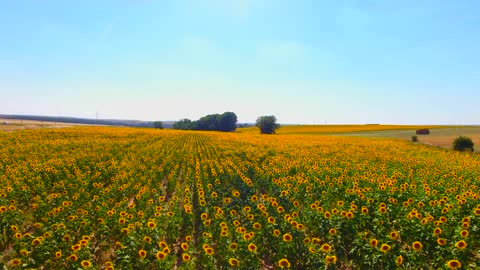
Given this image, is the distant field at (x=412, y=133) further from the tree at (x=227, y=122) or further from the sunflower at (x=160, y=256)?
the sunflower at (x=160, y=256)

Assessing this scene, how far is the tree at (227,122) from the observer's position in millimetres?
109938

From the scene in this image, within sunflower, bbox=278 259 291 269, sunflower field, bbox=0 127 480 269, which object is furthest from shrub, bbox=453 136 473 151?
sunflower, bbox=278 259 291 269

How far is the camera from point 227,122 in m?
110

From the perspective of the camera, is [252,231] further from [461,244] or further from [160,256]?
[461,244]

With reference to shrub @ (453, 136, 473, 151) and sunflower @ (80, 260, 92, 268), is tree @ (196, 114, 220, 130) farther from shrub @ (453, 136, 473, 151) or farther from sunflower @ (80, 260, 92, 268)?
sunflower @ (80, 260, 92, 268)

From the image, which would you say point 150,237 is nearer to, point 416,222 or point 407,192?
point 416,222

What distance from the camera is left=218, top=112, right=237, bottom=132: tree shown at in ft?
361

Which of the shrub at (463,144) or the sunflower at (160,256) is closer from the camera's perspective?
the sunflower at (160,256)

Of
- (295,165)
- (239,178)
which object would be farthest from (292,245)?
(295,165)

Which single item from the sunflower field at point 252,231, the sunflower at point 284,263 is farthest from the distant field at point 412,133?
the sunflower at point 284,263

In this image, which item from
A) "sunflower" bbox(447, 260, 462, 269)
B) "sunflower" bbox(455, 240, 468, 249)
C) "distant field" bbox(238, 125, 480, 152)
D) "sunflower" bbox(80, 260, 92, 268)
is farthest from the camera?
"distant field" bbox(238, 125, 480, 152)

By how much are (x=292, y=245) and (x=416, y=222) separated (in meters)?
3.05

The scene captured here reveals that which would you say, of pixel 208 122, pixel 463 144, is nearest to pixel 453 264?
pixel 463 144

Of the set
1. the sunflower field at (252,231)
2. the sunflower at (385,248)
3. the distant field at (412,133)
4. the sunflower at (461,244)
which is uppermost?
the distant field at (412,133)
